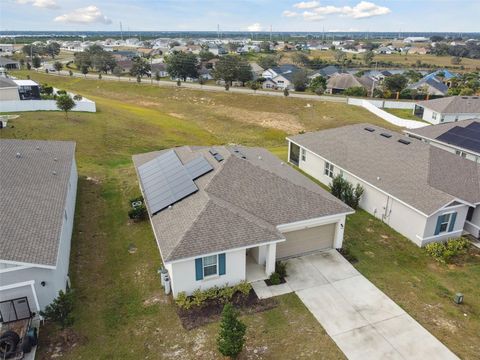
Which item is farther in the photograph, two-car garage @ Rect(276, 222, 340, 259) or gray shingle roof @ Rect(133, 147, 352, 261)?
two-car garage @ Rect(276, 222, 340, 259)

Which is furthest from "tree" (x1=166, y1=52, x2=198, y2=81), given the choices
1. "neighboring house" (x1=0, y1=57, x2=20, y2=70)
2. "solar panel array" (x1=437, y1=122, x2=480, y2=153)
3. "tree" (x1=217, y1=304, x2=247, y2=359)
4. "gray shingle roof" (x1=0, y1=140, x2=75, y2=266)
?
"tree" (x1=217, y1=304, x2=247, y2=359)

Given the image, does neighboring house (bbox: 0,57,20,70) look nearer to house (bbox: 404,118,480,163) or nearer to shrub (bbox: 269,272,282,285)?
house (bbox: 404,118,480,163)

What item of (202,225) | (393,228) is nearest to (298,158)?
(393,228)

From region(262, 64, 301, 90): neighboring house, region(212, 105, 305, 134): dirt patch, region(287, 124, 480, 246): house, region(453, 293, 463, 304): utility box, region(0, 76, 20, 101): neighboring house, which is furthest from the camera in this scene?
region(262, 64, 301, 90): neighboring house

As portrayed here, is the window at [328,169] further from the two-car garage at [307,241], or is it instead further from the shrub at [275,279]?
the shrub at [275,279]

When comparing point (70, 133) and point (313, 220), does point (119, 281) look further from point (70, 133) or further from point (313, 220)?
point (70, 133)

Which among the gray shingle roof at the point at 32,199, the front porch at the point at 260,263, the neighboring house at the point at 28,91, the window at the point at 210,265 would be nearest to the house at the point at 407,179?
the front porch at the point at 260,263
